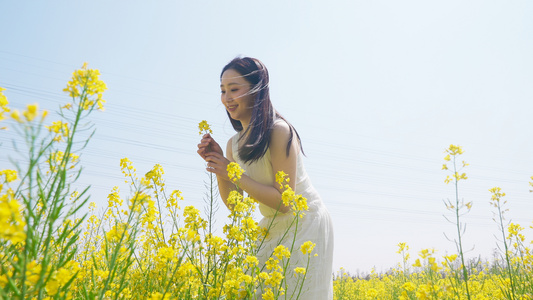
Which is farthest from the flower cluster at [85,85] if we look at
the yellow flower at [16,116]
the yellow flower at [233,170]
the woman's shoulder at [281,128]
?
the woman's shoulder at [281,128]

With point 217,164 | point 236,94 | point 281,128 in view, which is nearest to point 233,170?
point 217,164

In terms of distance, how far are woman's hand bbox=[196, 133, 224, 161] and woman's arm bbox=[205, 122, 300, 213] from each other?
0.07m

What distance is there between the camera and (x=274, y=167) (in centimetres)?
223

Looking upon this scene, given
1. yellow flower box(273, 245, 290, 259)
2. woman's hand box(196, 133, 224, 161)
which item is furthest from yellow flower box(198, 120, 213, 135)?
yellow flower box(273, 245, 290, 259)

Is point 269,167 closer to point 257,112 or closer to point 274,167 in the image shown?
point 274,167

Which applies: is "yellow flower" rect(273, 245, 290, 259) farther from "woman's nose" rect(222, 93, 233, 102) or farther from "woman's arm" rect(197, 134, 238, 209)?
"woman's nose" rect(222, 93, 233, 102)

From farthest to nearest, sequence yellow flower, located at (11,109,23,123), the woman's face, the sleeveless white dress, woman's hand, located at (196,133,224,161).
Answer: the woman's face < woman's hand, located at (196,133,224,161) < the sleeveless white dress < yellow flower, located at (11,109,23,123)

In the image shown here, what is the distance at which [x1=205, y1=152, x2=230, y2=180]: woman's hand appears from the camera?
2051mm

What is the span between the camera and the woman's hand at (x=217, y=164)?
205 cm

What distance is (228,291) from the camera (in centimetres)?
146

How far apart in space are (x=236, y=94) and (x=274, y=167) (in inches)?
24.3

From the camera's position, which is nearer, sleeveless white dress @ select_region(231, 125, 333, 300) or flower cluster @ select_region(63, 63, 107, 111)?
flower cluster @ select_region(63, 63, 107, 111)

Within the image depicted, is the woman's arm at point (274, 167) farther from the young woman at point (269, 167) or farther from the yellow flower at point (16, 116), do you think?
the yellow flower at point (16, 116)

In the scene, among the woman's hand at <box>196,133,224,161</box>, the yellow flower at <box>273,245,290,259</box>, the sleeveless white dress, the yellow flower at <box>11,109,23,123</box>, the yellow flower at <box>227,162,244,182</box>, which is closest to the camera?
the yellow flower at <box>11,109,23,123</box>
